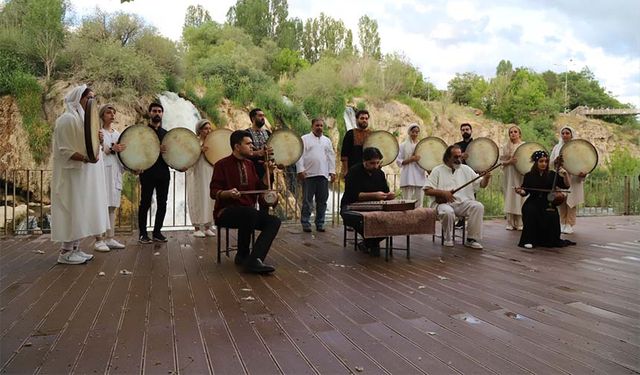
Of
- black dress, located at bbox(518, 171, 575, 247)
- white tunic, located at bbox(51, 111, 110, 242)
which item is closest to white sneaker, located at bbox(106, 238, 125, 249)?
white tunic, located at bbox(51, 111, 110, 242)

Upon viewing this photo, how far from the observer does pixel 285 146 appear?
6.41m

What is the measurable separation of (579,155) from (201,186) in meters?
5.46

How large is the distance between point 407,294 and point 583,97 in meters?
45.4

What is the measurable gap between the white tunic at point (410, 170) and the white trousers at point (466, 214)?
1.13m

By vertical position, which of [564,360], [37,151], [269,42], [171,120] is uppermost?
[269,42]

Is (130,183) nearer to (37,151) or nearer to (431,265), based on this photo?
(37,151)

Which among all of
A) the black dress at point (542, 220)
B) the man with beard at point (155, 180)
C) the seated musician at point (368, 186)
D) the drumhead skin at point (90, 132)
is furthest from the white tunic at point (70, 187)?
the black dress at point (542, 220)

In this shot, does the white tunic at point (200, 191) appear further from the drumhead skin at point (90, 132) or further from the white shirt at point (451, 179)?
the white shirt at point (451, 179)

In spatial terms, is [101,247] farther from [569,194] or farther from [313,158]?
[569,194]

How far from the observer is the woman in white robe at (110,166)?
544 centimetres

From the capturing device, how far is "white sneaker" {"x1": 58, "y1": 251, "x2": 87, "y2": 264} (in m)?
4.73

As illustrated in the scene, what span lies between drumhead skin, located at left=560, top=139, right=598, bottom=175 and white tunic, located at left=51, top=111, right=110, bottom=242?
625cm

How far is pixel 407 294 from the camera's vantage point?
3.72m

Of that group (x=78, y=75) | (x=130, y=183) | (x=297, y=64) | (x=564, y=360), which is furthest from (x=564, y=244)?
(x=297, y=64)
